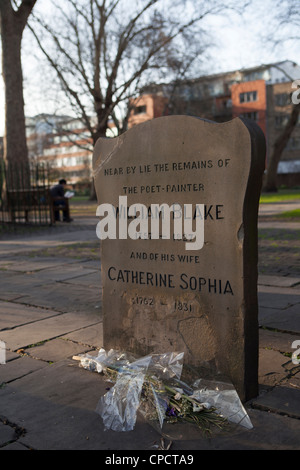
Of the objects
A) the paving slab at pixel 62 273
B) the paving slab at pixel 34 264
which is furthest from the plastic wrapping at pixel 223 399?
the paving slab at pixel 34 264

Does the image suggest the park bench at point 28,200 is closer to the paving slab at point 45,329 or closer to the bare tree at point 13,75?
the bare tree at point 13,75

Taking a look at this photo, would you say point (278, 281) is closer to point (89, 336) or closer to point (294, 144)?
point (89, 336)

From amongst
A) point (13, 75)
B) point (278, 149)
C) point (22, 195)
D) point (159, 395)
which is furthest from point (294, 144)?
point (159, 395)

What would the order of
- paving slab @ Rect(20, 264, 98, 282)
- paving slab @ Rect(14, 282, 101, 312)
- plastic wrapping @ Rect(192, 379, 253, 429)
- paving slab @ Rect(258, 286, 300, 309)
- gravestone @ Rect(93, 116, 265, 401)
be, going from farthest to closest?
1. paving slab @ Rect(20, 264, 98, 282)
2. paving slab @ Rect(14, 282, 101, 312)
3. paving slab @ Rect(258, 286, 300, 309)
4. gravestone @ Rect(93, 116, 265, 401)
5. plastic wrapping @ Rect(192, 379, 253, 429)

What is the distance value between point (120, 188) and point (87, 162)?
2876 inches

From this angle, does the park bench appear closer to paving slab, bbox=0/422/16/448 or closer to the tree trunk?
paving slab, bbox=0/422/16/448

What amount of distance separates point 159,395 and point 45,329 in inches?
70.6

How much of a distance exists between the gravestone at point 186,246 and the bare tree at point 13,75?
13470 mm

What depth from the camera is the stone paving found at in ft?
7.66

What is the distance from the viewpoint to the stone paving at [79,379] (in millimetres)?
2334

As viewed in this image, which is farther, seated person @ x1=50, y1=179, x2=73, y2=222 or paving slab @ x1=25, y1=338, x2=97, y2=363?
seated person @ x1=50, y1=179, x2=73, y2=222

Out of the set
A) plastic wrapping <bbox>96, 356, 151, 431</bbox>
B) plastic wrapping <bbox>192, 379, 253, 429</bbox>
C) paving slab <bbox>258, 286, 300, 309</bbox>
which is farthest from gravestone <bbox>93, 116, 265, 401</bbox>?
paving slab <bbox>258, 286, 300, 309</bbox>
